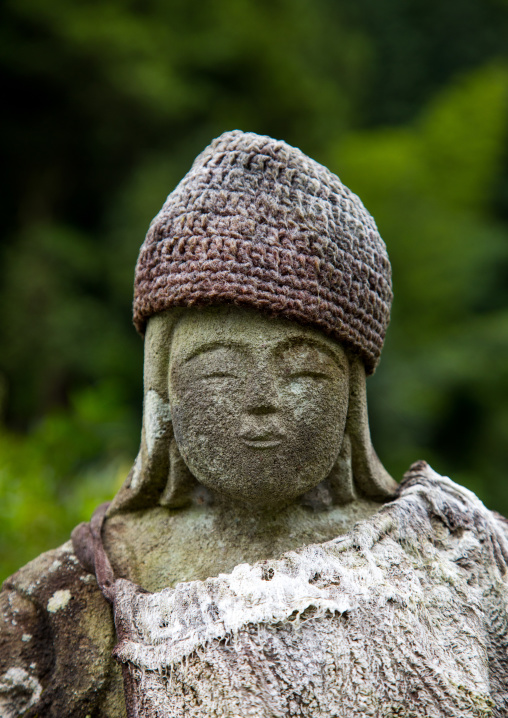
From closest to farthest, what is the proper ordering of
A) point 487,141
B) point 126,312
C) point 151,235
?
point 151,235 < point 126,312 < point 487,141

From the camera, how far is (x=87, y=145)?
7773 millimetres

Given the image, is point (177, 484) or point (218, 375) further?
point (177, 484)

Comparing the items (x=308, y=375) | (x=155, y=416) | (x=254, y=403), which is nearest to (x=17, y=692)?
(x=155, y=416)

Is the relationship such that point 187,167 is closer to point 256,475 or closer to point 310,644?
point 256,475

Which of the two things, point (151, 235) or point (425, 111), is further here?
point (425, 111)

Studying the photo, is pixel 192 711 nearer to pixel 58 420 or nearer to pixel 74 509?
pixel 74 509

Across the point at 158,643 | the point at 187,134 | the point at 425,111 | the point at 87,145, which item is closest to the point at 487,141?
the point at 425,111

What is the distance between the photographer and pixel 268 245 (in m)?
1.71

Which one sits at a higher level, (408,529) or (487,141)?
(487,141)

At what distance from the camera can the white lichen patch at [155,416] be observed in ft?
6.25

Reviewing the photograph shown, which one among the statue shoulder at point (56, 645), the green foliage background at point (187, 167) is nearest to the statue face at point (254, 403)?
the statue shoulder at point (56, 645)

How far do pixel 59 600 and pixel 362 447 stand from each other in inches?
33.0

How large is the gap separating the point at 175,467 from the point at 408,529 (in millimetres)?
596

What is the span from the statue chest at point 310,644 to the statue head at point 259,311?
0.26 m
